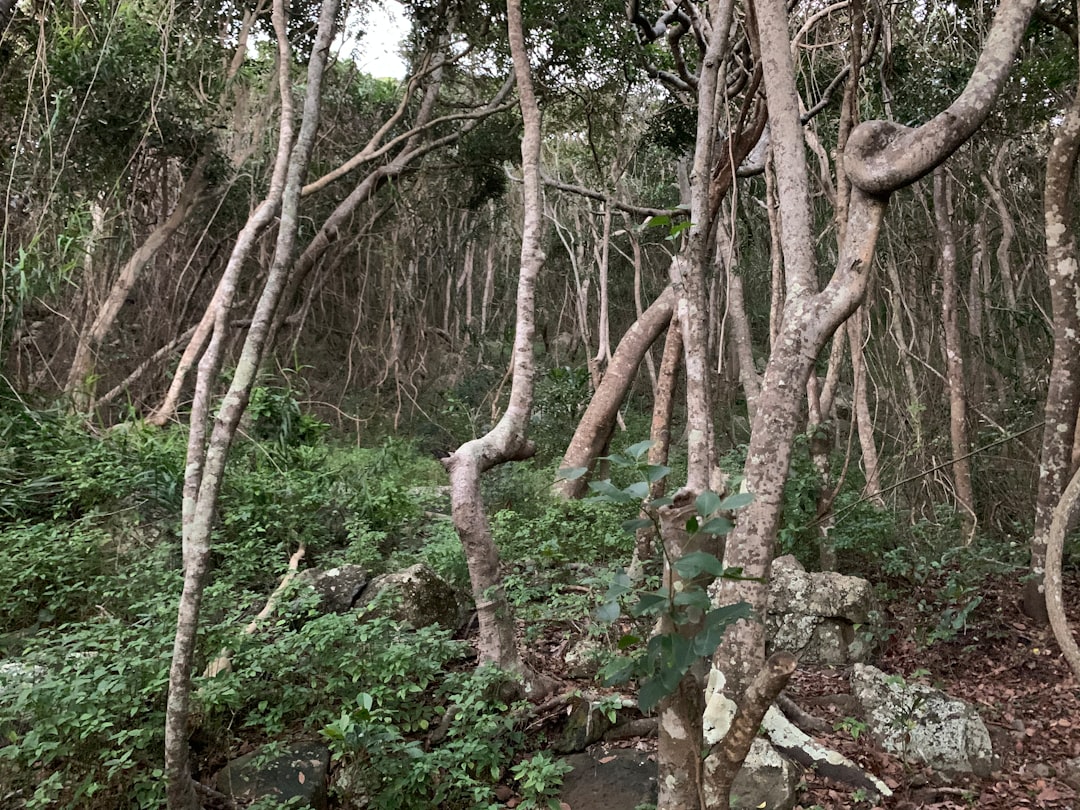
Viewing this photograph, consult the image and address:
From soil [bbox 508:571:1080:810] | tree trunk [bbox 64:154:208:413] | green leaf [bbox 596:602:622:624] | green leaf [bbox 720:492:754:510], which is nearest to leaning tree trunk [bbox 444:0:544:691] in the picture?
soil [bbox 508:571:1080:810]

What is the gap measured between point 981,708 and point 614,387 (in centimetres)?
428

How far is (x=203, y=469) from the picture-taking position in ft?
9.45

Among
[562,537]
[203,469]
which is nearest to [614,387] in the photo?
[562,537]

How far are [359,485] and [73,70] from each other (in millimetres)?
4558

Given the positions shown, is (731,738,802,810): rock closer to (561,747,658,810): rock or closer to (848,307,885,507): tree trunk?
(561,747,658,810): rock

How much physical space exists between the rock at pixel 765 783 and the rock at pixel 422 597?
158cm

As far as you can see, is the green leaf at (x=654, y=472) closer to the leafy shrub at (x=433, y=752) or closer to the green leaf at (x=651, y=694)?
the green leaf at (x=651, y=694)

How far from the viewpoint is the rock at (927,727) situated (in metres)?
3.31

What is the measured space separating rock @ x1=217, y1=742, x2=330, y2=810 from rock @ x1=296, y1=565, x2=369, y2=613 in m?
1.11

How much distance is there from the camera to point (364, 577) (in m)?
4.12

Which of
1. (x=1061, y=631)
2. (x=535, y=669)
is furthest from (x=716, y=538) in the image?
(x=535, y=669)

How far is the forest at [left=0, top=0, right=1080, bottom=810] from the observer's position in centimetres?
245

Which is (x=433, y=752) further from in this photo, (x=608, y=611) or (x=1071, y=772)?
(x=1071, y=772)

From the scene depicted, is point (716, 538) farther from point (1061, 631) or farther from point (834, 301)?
point (1061, 631)
